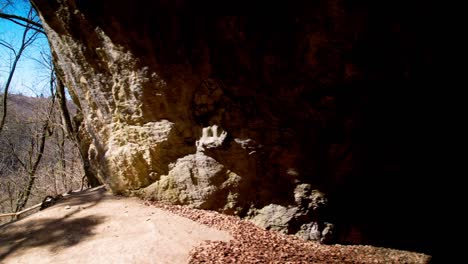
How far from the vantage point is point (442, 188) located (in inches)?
255

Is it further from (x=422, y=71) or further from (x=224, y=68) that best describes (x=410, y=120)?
(x=224, y=68)

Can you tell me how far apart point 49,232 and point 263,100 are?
4615mm

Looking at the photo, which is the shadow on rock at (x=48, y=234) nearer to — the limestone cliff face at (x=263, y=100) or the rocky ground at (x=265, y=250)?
the rocky ground at (x=265, y=250)

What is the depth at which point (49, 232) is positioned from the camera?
5.38 metres

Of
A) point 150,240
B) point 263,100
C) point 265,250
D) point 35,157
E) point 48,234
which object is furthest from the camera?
point 35,157

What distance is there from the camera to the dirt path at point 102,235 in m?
4.57

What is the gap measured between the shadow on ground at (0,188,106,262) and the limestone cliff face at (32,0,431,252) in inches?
61.0

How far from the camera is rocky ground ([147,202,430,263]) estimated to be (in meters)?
4.74

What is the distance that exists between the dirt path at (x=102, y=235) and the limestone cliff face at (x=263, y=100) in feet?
3.31

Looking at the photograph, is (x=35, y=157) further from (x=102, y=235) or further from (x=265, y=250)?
(x=265, y=250)

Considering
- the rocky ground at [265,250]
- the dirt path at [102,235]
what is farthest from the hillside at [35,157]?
the rocky ground at [265,250]

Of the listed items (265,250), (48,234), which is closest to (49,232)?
(48,234)

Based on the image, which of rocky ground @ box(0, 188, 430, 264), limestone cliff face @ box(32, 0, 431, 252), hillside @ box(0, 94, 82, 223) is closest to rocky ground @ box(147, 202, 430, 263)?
rocky ground @ box(0, 188, 430, 264)

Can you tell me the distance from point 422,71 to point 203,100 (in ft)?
14.0
